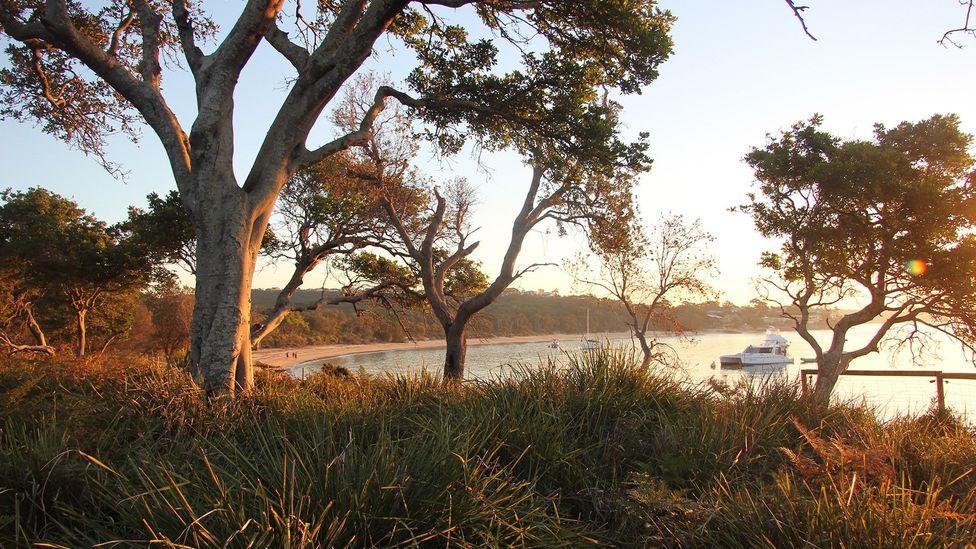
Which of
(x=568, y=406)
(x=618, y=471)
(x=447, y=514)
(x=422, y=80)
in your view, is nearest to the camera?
(x=447, y=514)

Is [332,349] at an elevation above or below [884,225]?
below

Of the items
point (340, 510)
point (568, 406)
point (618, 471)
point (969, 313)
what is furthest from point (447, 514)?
point (969, 313)

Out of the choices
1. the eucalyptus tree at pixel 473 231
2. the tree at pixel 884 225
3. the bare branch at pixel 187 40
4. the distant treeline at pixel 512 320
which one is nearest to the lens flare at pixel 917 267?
the tree at pixel 884 225

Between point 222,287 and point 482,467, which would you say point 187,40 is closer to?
point 222,287

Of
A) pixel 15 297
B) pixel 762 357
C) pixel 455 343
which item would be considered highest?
pixel 15 297

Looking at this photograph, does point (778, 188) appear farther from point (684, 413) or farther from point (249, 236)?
point (249, 236)

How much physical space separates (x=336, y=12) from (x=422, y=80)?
5.94 ft

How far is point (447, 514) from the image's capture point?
2412mm

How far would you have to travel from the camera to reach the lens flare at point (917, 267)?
13281 millimetres

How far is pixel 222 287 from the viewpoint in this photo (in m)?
5.47

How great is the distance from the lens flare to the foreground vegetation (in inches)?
372

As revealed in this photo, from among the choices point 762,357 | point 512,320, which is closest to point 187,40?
→ point 512,320

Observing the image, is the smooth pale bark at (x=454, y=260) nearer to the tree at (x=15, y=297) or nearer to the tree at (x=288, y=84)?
the tree at (x=288, y=84)

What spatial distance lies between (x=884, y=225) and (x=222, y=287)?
15.0m
